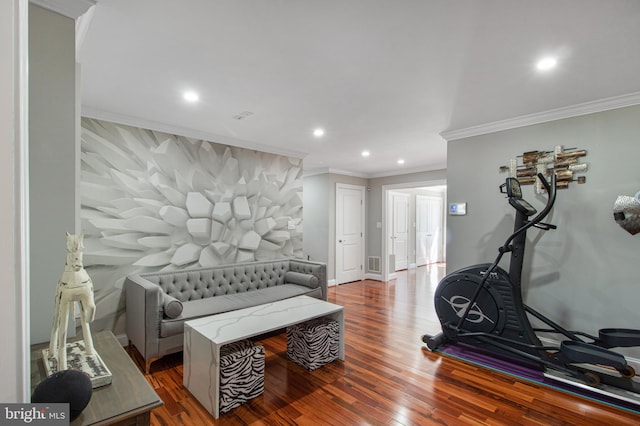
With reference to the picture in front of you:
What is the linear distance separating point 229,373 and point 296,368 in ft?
2.66

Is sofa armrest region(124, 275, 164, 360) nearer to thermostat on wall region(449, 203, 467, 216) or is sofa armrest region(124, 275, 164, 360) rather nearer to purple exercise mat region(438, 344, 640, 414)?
purple exercise mat region(438, 344, 640, 414)

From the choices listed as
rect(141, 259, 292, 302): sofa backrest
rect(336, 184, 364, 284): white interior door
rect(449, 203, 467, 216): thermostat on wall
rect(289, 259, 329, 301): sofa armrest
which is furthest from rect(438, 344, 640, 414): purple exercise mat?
rect(336, 184, 364, 284): white interior door

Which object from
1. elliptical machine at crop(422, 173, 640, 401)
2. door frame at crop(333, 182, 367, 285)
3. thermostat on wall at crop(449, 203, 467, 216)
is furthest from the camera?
door frame at crop(333, 182, 367, 285)

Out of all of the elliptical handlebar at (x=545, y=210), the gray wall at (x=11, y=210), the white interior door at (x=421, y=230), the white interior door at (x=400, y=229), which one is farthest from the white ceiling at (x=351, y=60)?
the white interior door at (x=421, y=230)

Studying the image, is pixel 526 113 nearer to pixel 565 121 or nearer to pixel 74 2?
pixel 565 121

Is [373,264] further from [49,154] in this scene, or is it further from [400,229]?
[49,154]

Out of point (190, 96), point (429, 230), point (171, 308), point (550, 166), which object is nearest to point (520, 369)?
point (550, 166)

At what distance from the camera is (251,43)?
74.9 inches

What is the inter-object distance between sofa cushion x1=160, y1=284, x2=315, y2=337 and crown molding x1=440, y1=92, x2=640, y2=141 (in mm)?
2885

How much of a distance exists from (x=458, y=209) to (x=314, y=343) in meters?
2.41

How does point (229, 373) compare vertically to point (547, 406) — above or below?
above

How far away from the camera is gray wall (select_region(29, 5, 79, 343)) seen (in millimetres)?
1384

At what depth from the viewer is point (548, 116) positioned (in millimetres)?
3080

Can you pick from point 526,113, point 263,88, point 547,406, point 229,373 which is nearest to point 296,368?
point 229,373
